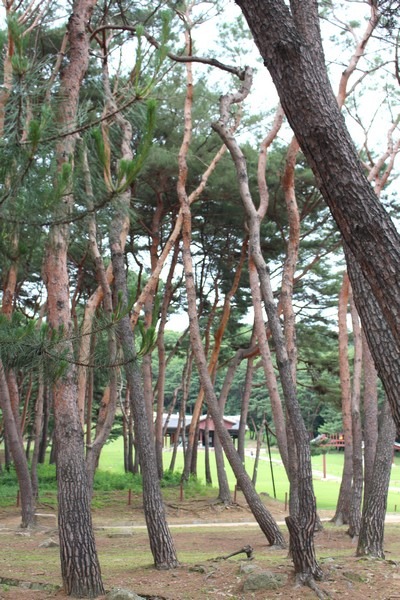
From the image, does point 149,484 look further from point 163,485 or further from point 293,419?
point 163,485

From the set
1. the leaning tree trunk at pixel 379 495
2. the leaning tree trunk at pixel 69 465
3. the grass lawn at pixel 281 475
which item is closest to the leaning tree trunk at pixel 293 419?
the leaning tree trunk at pixel 379 495

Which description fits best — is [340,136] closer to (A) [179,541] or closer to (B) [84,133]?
(B) [84,133]

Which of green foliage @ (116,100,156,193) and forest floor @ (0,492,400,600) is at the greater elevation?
green foliage @ (116,100,156,193)

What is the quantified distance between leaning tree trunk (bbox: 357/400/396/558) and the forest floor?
0.32 meters

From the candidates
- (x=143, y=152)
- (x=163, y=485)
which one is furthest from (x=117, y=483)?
(x=143, y=152)

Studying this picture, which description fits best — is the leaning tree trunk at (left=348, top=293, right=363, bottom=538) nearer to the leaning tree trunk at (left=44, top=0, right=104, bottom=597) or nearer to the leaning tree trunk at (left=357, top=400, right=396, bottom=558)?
the leaning tree trunk at (left=357, top=400, right=396, bottom=558)

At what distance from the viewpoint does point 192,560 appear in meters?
Answer: 8.55

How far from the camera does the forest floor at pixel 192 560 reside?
621 cm

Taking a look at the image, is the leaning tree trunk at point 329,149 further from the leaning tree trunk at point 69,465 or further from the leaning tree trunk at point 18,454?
the leaning tree trunk at point 18,454

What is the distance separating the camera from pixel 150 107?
160 inches

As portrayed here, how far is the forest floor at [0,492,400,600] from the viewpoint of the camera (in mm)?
6211

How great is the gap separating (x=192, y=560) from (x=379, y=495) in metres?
2.34

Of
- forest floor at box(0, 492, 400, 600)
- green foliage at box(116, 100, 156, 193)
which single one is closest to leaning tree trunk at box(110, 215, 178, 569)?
forest floor at box(0, 492, 400, 600)

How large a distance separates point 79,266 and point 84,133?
1109 centimetres
